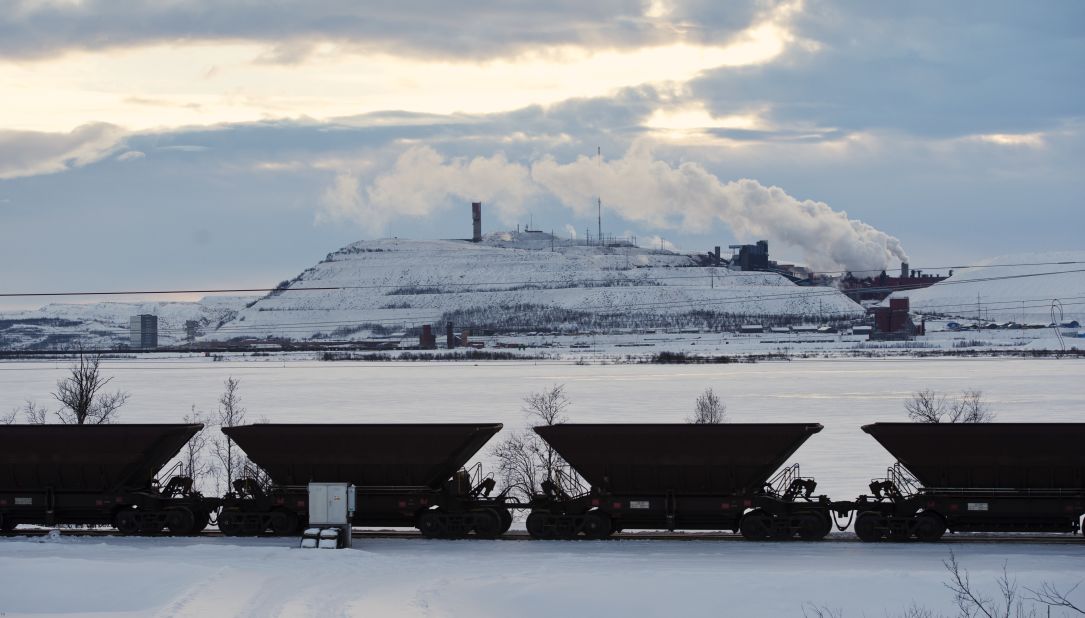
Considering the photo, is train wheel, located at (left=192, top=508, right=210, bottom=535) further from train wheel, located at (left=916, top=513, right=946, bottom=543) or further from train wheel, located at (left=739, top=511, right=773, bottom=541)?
train wheel, located at (left=916, top=513, right=946, bottom=543)

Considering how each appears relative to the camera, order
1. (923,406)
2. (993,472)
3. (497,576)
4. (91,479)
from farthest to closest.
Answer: (923,406), (91,479), (993,472), (497,576)

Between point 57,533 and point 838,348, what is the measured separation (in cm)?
15980

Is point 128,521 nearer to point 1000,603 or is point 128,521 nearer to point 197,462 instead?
point 197,462

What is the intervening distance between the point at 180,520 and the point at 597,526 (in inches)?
365

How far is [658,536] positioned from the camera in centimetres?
2681

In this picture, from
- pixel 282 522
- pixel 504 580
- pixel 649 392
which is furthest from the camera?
pixel 649 392

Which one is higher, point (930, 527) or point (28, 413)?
point (28, 413)

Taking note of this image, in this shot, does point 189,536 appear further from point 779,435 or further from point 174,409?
point 174,409

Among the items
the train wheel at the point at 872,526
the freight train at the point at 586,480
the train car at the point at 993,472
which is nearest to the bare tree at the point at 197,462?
the freight train at the point at 586,480

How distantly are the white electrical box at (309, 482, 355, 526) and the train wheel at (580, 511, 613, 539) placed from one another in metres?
5.12

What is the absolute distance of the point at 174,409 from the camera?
233ft

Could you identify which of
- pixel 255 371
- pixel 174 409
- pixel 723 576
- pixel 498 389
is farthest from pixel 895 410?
pixel 255 371

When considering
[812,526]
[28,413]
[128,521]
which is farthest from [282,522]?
[28,413]

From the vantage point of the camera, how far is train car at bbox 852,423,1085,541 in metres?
24.8
